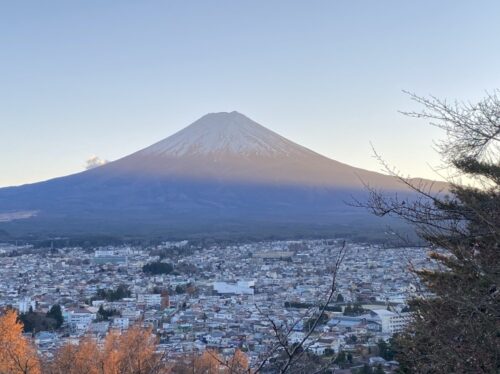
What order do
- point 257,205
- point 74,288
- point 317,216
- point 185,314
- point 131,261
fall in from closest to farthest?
1. point 185,314
2. point 74,288
3. point 131,261
4. point 317,216
5. point 257,205

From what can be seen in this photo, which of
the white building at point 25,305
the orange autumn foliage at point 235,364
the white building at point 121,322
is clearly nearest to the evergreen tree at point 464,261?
the orange autumn foliage at point 235,364

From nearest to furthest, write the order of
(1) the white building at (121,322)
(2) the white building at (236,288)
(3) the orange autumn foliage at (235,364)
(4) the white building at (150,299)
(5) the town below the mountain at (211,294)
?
(3) the orange autumn foliage at (235,364) → (5) the town below the mountain at (211,294) → (1) the white building at (121,322) → (4) the white building at (150,299) → (2) the white building at (236,288)

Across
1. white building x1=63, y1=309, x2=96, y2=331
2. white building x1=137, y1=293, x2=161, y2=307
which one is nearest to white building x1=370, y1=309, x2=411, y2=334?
white building x1=63, y1=309, x2=96, y2=331

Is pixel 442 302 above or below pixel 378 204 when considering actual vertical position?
below

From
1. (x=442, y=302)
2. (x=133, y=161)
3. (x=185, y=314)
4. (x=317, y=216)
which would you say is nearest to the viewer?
(x=442, y=302)

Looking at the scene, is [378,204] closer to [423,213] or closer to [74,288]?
[423,213]

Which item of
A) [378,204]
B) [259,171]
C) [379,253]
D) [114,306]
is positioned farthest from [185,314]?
[259,171]

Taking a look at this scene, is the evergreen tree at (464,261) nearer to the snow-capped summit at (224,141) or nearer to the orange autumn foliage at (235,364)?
the orange autumn foliage at (235,364)

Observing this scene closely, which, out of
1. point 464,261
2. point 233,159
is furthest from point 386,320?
point 233,159
